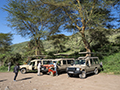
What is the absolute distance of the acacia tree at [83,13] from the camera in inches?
561

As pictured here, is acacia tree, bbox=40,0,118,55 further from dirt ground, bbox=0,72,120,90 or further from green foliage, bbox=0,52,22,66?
green foliage, bbox=0,52,22,66

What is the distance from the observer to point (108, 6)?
582 inches

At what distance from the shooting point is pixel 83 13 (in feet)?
49.6

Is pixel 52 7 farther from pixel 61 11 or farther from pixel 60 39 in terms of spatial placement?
pixel 60 39

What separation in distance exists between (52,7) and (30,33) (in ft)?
29.4

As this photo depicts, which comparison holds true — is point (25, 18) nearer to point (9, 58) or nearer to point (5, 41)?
point (9, 58)

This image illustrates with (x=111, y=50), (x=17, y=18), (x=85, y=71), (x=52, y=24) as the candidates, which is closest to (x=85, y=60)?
(x=85, y=71)

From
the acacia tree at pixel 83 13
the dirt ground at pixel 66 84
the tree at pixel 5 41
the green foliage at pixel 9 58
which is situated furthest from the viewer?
the tree at pixel 5 41

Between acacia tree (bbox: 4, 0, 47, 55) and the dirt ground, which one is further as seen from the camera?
acacia tree (bbox: 4, 0, 47, 55)

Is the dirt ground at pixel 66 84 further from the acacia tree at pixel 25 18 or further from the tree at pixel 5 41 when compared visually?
the tree at pixel 5 41

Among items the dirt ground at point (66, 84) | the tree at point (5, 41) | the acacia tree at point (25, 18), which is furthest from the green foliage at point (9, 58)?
the tree at point (5, 41)

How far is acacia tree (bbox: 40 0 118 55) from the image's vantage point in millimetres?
14250

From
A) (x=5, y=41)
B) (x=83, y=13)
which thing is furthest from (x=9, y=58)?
(x=5, y=41)

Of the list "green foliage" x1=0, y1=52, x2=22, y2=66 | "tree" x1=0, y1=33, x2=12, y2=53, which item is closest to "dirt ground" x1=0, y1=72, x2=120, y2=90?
"green foliage" x1=0, y1=52, x2=22, y2=66
